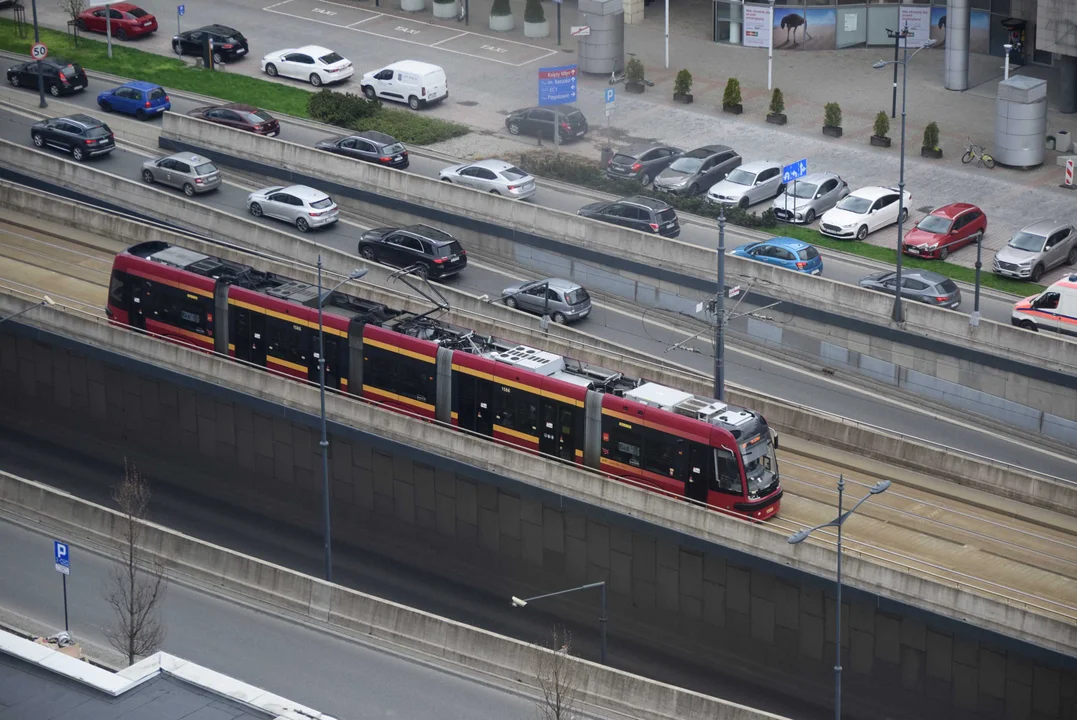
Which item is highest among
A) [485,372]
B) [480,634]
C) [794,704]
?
[485,372]

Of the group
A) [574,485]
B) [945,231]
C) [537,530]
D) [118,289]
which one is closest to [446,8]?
[945,231]

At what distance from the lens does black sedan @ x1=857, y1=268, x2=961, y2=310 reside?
53469 mm

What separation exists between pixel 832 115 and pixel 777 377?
17756mm

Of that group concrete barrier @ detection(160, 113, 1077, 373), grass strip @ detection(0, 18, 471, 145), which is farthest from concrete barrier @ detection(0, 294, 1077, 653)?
grass strip @ detection(0, 18, 471, 145)

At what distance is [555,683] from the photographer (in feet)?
117

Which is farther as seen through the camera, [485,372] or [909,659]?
[485,372]

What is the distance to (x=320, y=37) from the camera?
79688mm

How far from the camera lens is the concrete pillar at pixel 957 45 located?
229 feet

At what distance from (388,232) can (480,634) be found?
2228 centimetres

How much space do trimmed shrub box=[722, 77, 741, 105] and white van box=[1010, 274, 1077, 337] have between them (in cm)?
1998

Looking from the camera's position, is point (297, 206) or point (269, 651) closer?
point (269, 651)

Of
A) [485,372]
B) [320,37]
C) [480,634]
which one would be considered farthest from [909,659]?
[320,37]

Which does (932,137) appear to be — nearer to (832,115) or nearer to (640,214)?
(832,115)

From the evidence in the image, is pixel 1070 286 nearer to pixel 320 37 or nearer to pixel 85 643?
pixel 85 643
